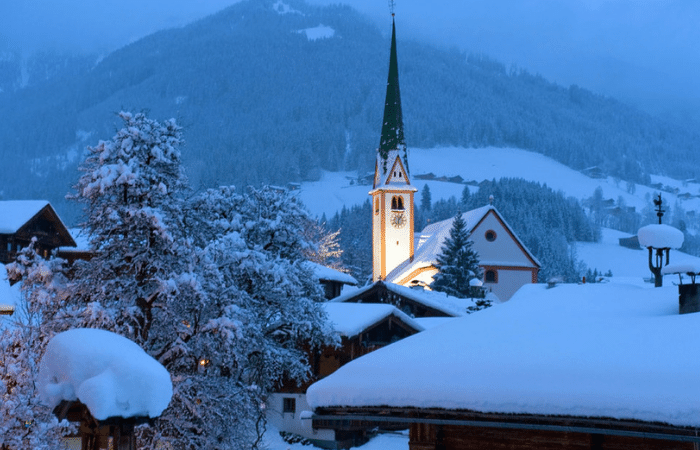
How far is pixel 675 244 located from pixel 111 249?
12863mm

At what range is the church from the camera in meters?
73.6

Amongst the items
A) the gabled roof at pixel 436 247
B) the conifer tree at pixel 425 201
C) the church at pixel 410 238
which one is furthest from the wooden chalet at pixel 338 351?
the conifer tree at pixel 425 201

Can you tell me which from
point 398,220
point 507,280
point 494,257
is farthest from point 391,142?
point 507,280

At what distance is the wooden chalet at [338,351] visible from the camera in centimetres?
3334

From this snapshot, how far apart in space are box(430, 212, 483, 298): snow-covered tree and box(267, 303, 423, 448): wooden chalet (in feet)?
86.8

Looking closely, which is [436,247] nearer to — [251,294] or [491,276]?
[491,276]

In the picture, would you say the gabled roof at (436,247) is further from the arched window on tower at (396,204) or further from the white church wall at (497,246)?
the arched window on tower at (396,204)

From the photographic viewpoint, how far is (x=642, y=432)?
7773 millimetres

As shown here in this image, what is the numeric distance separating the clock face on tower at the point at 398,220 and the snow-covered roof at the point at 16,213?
41358 millimetres

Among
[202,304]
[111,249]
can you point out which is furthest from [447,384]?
[111,249]

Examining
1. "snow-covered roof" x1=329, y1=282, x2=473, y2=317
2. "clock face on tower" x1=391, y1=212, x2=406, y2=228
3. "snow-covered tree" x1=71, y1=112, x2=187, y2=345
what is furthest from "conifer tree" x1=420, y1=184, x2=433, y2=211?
"snow-covered tree" x1=71, y1=112, x2=187, y2=345

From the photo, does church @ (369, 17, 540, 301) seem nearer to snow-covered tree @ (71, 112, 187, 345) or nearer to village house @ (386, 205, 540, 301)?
village house @ (386, 205, 540, 301)

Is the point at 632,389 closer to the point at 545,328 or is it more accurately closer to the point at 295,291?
the point at 545,328

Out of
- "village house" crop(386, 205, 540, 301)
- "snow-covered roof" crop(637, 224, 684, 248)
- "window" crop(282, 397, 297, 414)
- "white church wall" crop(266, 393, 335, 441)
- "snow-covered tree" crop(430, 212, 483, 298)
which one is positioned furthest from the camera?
"village house" crop(386, 205, 540, 301)
